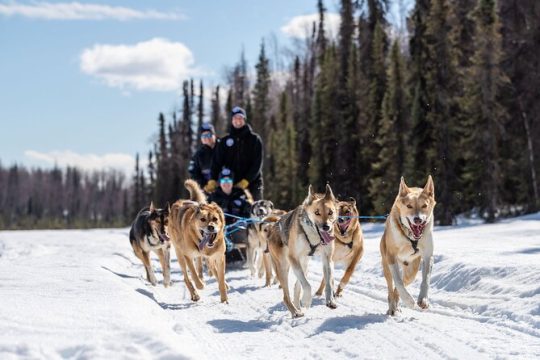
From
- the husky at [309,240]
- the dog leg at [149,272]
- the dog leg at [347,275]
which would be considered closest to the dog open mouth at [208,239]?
the husky at [309,240]

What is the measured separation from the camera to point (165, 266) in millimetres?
9742

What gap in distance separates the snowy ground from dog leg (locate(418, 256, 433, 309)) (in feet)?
0.53

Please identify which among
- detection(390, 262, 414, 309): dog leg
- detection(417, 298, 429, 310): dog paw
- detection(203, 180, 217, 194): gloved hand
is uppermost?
detection(203, 180, 217, 194): gloved hand

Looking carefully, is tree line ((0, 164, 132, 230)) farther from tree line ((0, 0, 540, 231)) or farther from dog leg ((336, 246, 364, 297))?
dog leg ((336, 246, 364, 297))

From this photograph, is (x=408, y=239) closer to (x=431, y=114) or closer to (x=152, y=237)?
(x=152, y=237)

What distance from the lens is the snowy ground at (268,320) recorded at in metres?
4.37

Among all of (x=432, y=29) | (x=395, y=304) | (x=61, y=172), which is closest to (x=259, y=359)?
(x=395, y=304)

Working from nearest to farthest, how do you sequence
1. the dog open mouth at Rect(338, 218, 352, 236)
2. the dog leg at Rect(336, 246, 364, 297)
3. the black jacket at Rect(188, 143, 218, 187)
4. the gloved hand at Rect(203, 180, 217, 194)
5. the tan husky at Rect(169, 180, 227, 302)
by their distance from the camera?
1. the dog leg at Rect(336, 246, 364, 297)
2. the dog open mouth at Rect(338, 218, 352, 236)
3. the tan husky at Rect(169, 180, 227, 302)
4. the gloved hand at Rect(203, 180, 217, 194)
5. the black jacket at Rect(188, 143, 218, 187)

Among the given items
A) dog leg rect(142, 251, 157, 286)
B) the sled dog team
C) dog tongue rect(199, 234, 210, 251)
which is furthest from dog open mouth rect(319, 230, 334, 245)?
dog leg rect(142, 251, 157, 286)

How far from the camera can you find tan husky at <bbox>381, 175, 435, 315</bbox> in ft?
19.2

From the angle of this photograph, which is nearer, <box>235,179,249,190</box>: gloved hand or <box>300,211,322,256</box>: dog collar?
<box>300,211,322,256</box>: dog collar

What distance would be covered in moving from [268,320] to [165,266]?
377 cm

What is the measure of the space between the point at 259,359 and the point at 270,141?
52.3m

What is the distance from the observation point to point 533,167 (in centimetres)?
2508
